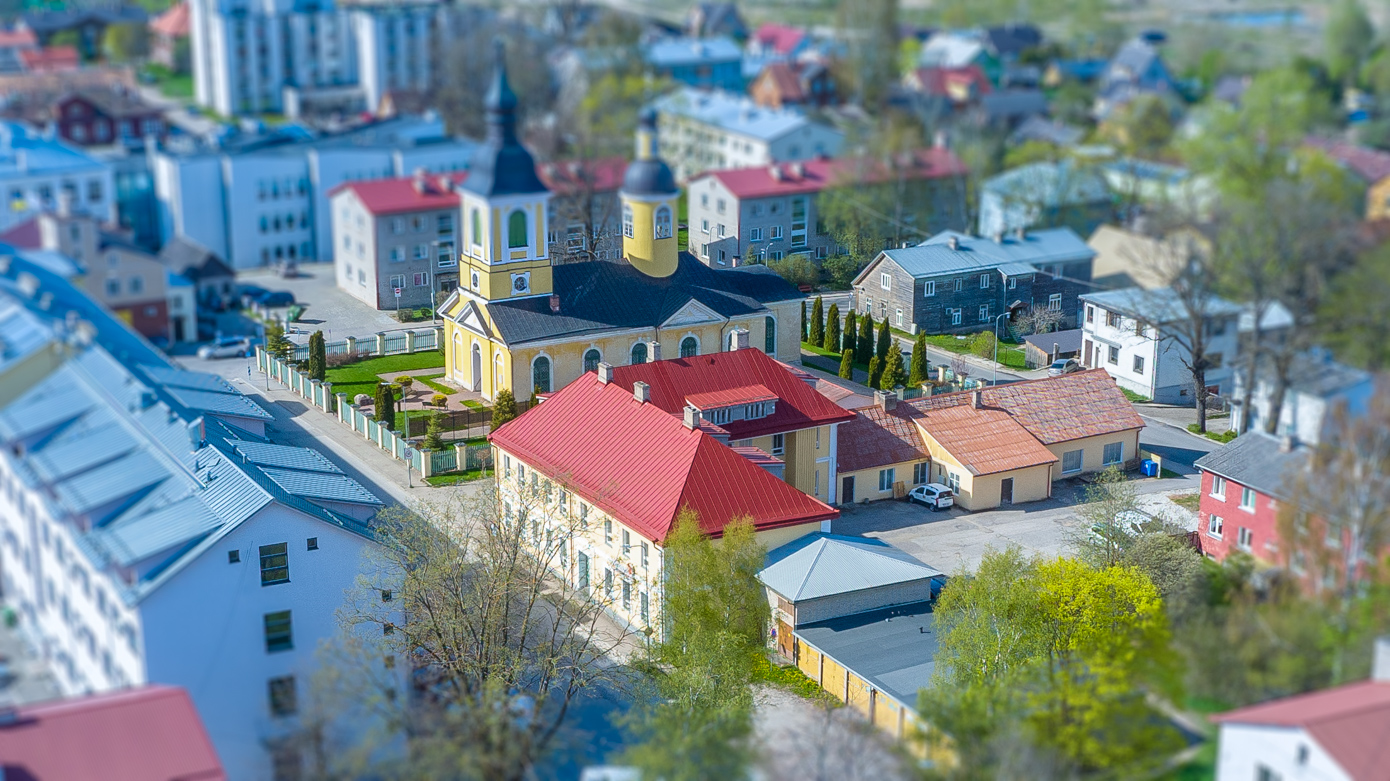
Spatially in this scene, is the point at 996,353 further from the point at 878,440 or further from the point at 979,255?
the point at 878,440

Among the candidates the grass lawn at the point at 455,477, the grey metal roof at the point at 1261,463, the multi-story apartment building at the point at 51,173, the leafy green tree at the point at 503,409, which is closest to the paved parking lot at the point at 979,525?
the grey metal roof at the point at 1261,463

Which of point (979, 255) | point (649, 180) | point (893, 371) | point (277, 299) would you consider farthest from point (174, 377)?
point (277, 299)

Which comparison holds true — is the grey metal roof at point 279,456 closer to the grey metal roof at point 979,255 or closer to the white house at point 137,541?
the white house at point 137,541

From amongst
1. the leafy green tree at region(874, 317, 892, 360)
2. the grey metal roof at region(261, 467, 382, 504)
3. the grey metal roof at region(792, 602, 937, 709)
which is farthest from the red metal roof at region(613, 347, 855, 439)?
the grey metal roof at region(261, 467, 382, 504)

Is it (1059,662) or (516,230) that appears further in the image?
(516,230)

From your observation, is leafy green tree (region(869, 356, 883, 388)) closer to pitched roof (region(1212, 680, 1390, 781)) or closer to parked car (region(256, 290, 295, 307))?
pitched roof (region(1212, 680, 1390, 781))
